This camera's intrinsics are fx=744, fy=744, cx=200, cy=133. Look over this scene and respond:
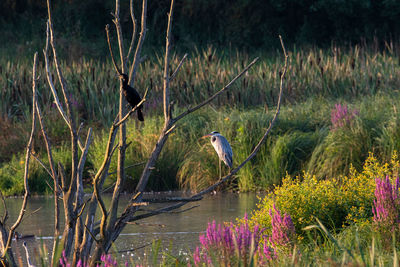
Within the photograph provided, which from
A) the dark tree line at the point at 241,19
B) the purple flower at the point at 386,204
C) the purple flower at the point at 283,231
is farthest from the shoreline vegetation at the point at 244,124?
the dark tree line at the point at 241,19

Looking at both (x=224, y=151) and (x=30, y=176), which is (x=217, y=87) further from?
(x=224, y=151)

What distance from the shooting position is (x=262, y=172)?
11.7 meters

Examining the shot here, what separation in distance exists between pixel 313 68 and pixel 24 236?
9900mm

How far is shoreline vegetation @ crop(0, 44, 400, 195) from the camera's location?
1148cm

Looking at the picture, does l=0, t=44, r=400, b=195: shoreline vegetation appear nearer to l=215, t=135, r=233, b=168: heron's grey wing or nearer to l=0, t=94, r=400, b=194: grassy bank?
l=0, t=94, r=400, b=194: grassy bank

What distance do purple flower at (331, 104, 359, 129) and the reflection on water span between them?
1743 mm

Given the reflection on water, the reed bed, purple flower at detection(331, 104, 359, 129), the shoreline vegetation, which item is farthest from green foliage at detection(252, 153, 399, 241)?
the reed bed

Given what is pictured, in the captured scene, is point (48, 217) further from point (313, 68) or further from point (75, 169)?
point (313, 68)

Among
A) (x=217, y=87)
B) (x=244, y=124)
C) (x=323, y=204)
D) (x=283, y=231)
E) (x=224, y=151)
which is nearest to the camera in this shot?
(x=283, y=231)

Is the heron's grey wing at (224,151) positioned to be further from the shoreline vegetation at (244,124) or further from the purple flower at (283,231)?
→ the shoreline vegetation at (244,124)

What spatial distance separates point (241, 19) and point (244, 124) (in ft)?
67.1

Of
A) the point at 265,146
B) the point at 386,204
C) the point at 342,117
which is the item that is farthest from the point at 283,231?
the point at 342,117

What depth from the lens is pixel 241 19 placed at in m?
32.0

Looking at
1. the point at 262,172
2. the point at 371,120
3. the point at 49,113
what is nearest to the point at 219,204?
the point at 262,172
